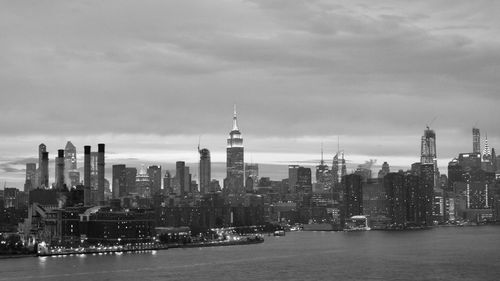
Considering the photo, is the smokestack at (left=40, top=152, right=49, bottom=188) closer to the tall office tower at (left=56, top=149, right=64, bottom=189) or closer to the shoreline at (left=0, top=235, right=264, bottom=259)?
the tall office tower at (left=56, top=149, right=64, bottom=189)

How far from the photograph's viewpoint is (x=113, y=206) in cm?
11831

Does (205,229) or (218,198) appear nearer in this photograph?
(205,229)

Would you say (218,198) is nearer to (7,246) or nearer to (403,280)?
(7,246)

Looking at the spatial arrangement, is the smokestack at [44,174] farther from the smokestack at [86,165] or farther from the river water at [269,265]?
the river water at [269,265]

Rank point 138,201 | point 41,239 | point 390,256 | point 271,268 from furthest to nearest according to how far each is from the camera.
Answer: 1. point 138,201
2. point 41,239
3. point 390,256
4. point 271,268

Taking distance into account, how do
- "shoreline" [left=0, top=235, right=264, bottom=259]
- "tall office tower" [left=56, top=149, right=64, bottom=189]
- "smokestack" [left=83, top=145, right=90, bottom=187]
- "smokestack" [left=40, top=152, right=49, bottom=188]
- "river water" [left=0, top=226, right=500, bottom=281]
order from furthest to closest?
"smokestack" [left=40, top=152, right=49, bottom=188]
"tall office tower" [left=56, top=149, right=64, bottom=189]
"smokestack" [left=83, top=145, right=90, bottom=187]
"shoreline" [left=0, top=235, right=264, bottom=259]
"river water" [left=0, top=226, right=500, bottom=281]

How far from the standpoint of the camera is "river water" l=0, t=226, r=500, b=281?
241ft

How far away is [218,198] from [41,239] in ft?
260

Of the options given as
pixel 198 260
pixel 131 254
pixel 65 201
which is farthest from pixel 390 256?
pixel 65 201

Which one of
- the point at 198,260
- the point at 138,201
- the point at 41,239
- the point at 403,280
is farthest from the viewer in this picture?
the point at 138,201

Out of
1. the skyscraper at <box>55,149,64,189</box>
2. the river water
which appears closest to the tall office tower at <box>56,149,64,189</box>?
the skyscraper at <box>55,149,64,189</box>

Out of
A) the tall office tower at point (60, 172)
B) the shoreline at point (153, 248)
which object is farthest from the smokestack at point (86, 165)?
the shoreline at point (153, 248)

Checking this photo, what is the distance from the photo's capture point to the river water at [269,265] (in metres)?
73.3

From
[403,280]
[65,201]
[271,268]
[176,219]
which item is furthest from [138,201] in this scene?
[403,280]
